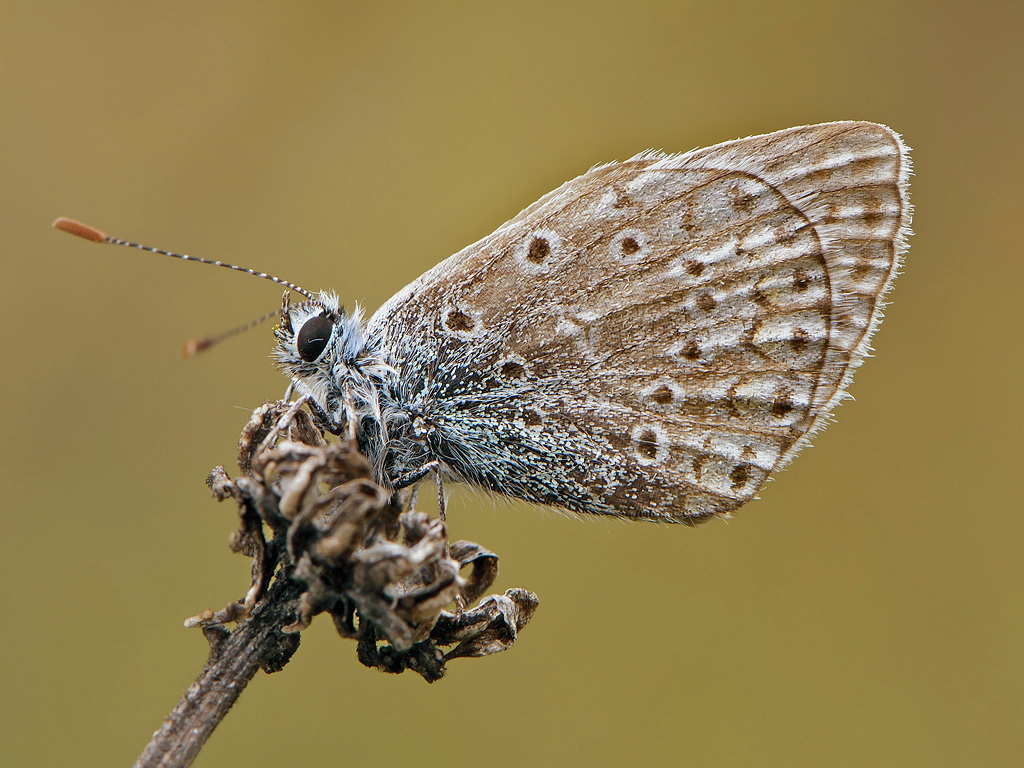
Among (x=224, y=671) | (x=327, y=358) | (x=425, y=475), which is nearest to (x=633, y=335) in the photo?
(x=425, y=475)

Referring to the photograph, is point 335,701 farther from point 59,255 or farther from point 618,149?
point 618,149

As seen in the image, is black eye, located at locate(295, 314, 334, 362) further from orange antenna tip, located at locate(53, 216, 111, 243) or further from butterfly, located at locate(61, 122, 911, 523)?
orange antenna tip, located at locate(53, 216, 111, 243)

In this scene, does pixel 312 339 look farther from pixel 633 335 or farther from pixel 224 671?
pixel 224 671

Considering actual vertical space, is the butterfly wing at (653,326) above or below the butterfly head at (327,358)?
above

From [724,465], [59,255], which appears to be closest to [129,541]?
[59,255]

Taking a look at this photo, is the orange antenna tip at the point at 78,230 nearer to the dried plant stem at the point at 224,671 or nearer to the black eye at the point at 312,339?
the black eye at the point at 312,339

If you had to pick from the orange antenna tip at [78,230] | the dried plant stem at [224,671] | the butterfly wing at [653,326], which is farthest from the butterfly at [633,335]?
the dried plant stem at [224,671]
